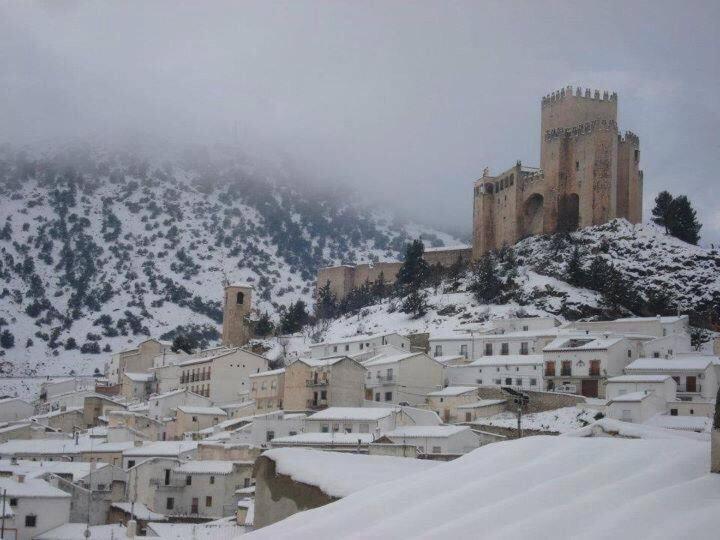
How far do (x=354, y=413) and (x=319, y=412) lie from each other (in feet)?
9.39

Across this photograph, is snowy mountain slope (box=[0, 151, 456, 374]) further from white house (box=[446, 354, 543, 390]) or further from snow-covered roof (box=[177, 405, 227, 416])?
white house (box=[446, 354, 543, 390])

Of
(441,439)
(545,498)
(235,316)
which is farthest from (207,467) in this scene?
(545,498)

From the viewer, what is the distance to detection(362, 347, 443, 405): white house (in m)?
54.9

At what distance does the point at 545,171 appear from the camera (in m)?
78.4

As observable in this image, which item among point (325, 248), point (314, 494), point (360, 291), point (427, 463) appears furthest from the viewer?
point (325, 248)

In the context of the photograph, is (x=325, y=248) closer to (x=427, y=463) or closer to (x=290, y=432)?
(x=290, y=432)

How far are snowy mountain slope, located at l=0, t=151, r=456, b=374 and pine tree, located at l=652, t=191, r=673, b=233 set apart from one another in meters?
54.1

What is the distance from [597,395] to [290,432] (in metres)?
16.2

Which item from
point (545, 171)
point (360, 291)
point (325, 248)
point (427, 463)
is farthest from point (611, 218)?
point (325, 248)

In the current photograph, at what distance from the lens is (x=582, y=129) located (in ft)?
252

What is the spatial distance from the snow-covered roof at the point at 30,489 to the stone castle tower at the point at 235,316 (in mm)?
40399

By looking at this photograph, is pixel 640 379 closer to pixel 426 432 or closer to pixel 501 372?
pixel 501 372

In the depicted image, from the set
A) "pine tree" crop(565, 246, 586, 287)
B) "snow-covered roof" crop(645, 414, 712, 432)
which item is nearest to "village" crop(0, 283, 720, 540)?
"snow-covered roof" crop(645, 414, 712, 432)

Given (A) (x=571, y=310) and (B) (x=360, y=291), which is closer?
(A) (x=571, y=310)
